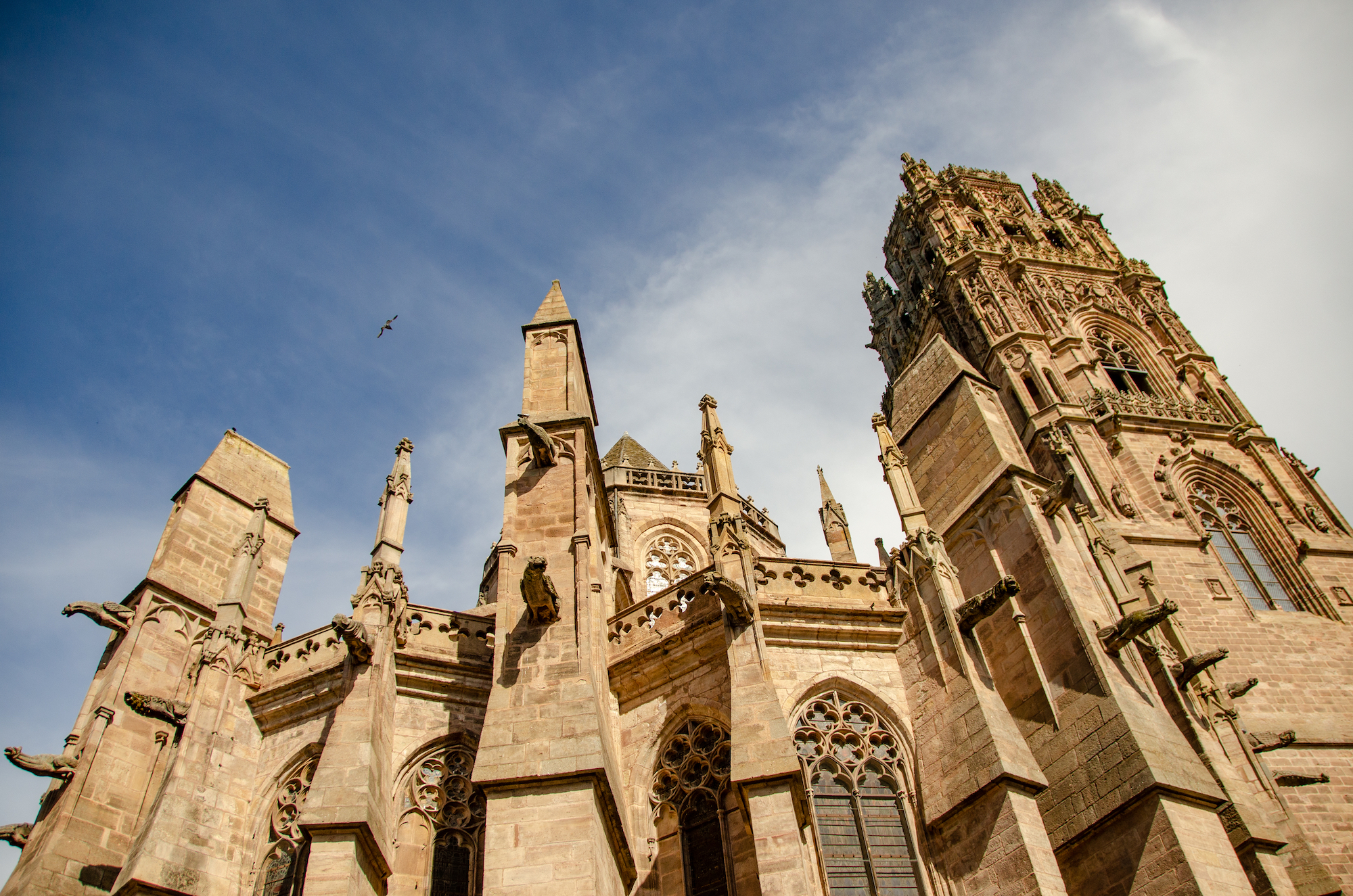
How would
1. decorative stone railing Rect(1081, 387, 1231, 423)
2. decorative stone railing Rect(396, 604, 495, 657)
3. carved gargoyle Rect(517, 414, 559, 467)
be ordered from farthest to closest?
decorative stone railing Rect(1081, 387, 1231, 423)
decorative stone railing Rect(396, 604, 495, 657)
carved gargoyle Rect(517, 414, 559, 467)

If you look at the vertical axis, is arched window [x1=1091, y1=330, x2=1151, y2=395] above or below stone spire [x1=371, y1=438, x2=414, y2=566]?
above

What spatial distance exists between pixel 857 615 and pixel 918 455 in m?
4.53

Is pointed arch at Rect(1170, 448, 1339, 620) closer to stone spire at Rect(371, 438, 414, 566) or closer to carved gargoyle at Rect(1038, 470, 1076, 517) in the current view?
carved gargoyle at Rect(1038, 470, 1076, 517)

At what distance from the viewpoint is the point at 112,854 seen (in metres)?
9.98

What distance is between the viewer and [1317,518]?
19.1 metres

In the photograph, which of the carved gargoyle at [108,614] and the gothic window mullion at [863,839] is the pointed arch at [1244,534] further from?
the carved gargoyle at [108,614]

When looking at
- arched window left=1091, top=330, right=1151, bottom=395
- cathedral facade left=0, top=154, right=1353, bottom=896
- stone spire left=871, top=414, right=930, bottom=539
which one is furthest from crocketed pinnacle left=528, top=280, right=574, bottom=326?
arched window left=1091, top=330, right=1151, bottom=395

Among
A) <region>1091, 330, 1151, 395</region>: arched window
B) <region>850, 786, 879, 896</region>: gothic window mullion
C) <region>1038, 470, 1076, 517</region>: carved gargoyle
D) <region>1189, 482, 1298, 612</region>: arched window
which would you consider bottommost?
<region>850, 786, 879, 896</region>: gothic window mullion

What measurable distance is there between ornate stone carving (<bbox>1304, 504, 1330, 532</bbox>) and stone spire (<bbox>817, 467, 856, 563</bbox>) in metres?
8.76

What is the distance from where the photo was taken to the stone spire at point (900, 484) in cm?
1120

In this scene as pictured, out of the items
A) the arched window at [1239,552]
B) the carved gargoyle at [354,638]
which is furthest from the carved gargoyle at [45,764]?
the arched window at [1239,552]

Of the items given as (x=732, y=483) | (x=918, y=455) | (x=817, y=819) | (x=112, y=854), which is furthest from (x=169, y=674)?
(x=918, y=455)

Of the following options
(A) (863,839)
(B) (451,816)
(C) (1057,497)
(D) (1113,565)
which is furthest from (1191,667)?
(B) (451,816)

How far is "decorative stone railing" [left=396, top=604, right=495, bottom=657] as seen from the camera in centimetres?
1120
